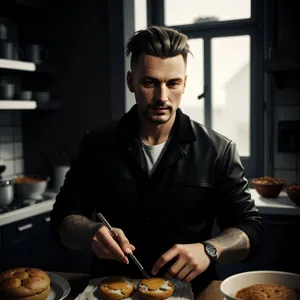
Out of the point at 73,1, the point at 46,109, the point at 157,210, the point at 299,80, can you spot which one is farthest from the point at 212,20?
the point at 157,210

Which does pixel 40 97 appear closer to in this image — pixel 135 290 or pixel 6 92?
pixel 6 92

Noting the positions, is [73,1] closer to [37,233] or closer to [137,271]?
[37,233]

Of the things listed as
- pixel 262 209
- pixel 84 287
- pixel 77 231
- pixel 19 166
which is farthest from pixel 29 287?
pixel 19 166

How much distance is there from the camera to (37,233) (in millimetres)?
2457

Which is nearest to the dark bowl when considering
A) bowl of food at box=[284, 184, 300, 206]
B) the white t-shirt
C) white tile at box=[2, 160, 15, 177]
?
bowl of food at box=[284, 184, 300, 206]

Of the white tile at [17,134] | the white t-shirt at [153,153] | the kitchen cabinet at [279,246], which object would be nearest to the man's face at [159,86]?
the white t-shirt at [153,153]

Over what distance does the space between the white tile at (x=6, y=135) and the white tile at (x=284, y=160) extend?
1.69 meters

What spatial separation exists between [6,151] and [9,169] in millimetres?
122

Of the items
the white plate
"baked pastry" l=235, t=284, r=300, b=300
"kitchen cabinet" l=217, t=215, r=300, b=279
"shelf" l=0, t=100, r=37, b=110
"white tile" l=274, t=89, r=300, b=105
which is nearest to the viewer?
"baked pastry" l=235, t=284, r=300, b=300

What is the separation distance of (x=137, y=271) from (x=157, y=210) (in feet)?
0.64

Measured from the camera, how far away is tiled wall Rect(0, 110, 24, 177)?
290 centimetres

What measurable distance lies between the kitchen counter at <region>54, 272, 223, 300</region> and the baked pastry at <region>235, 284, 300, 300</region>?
0.14 metres

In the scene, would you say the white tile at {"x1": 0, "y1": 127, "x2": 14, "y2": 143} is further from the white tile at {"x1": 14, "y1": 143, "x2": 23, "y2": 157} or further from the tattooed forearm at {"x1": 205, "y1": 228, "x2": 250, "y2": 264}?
the tattooed forearm at {"x1": 205, "y1": 228, "x2": 250, "y2": 264}

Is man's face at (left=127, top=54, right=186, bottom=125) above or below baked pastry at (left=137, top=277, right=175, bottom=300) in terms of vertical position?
above
